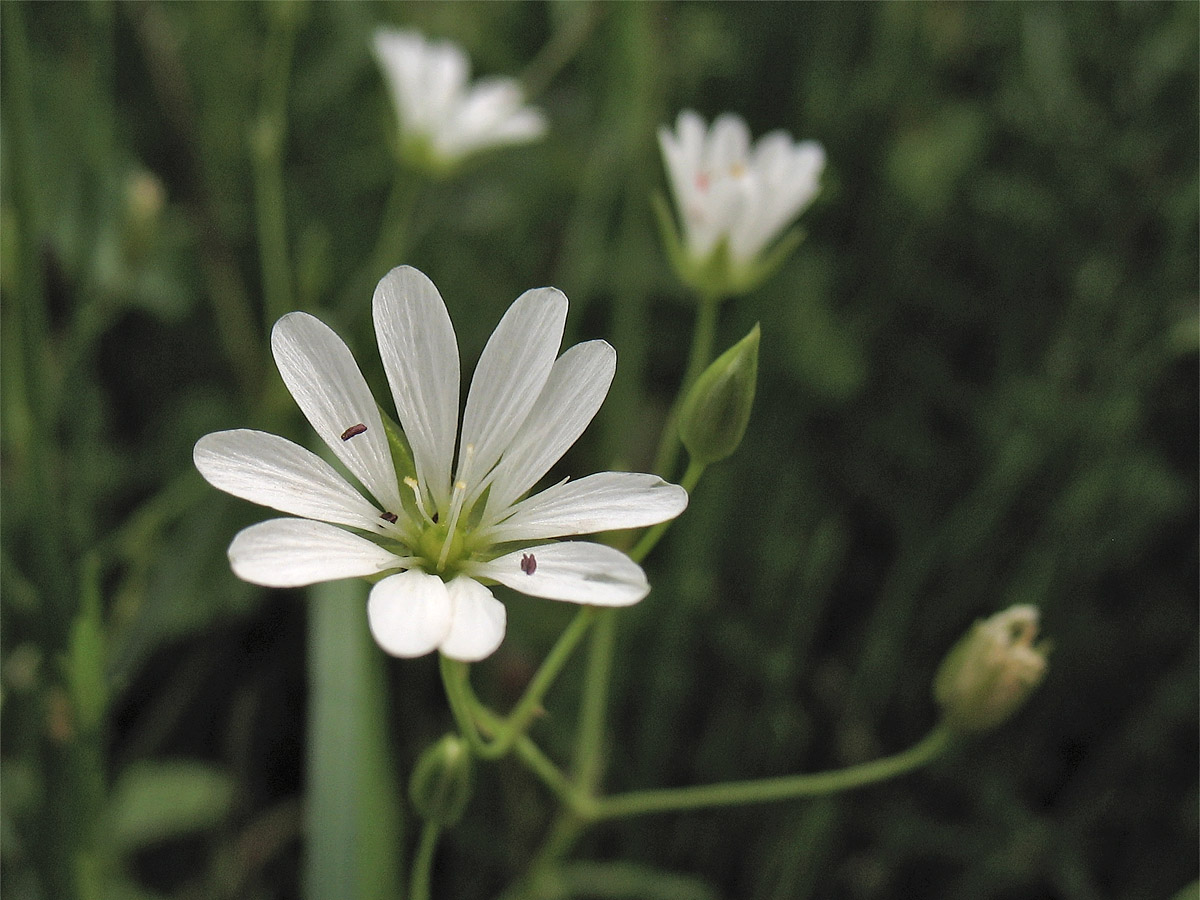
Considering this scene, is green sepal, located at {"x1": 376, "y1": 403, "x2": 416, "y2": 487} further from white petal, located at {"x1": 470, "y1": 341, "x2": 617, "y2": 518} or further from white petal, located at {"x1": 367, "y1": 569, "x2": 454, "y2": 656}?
white petal, located at {"x1": 367, "y1": 569, "x2": 454, "y2": 656}

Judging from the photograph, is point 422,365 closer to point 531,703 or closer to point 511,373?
point 511,373

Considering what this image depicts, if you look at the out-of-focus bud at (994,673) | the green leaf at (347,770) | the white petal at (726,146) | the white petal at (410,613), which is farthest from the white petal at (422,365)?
the white petal at (726,146)

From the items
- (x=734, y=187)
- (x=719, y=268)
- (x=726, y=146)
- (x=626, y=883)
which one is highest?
(x=726, y=146)

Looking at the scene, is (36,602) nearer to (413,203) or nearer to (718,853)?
(718,853)

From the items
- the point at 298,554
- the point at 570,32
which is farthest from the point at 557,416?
the point at 570,32

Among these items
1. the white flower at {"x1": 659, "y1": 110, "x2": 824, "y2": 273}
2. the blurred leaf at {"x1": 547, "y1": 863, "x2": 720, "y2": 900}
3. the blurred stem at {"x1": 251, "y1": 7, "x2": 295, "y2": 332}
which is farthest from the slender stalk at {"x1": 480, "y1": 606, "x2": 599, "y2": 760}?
the blurred stem at {"x1": 251, "y1": 7, "x2": 295, "y2": 332}

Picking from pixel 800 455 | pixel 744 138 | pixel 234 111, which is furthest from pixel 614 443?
pixel 234 111
